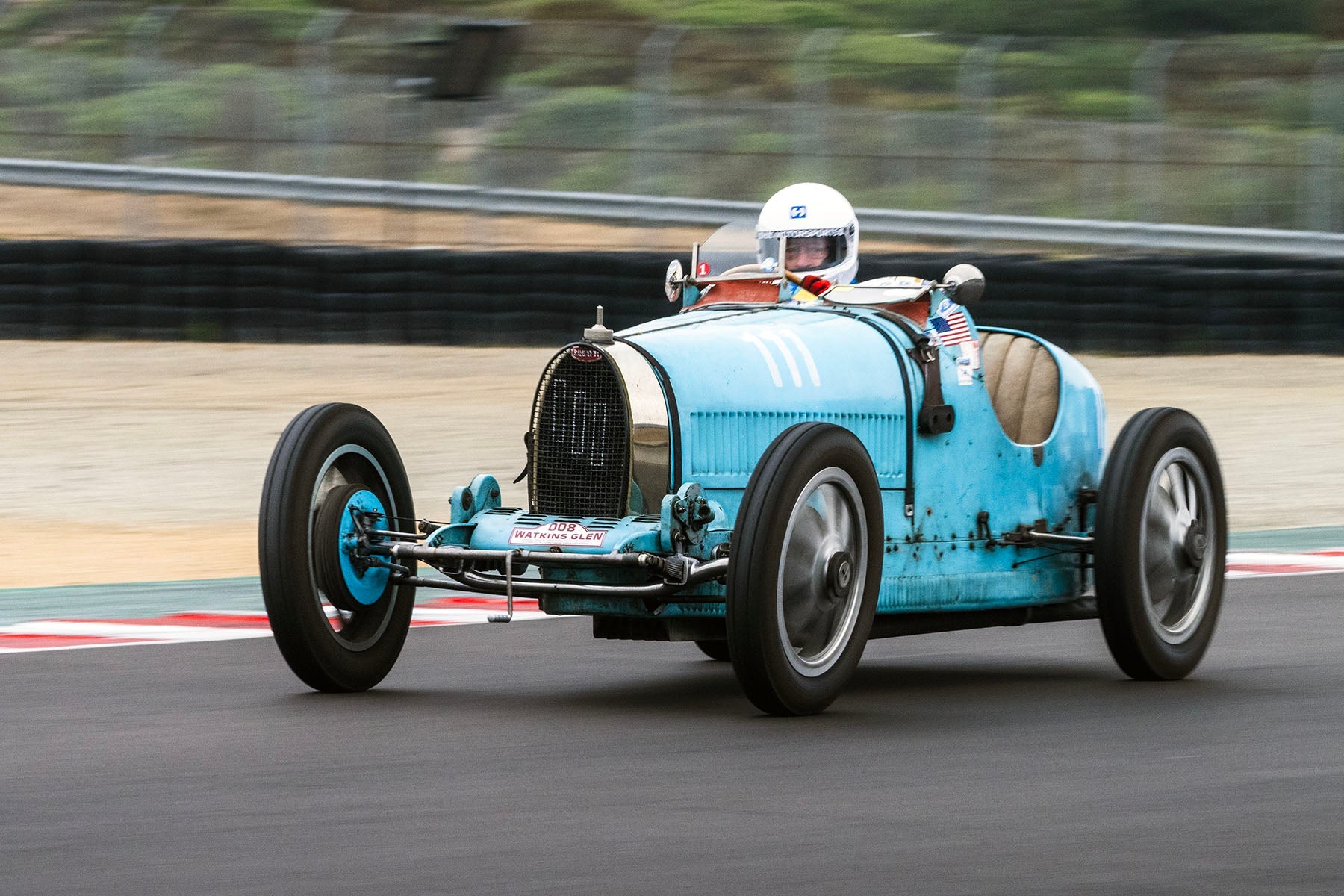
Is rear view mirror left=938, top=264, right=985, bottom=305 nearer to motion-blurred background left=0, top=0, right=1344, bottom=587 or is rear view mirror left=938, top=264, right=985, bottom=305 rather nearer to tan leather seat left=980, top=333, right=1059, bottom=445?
tan leather seat left=980, top=333, right=1059, bottom=445

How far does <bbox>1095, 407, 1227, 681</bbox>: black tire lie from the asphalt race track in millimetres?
158

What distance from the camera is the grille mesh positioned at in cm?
692

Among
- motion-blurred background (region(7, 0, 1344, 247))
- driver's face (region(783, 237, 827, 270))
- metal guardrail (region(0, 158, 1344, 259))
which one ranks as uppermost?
motion-blurred background (region(7, 0, 1344, 247))

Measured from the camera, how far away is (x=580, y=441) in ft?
23.0

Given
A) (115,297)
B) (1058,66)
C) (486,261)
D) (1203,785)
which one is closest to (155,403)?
(115,297)

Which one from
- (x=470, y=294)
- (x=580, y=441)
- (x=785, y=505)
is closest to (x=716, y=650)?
(x=580, y=441)

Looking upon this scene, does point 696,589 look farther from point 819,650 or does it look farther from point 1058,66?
point 1058,66

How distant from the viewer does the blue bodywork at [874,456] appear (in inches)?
272

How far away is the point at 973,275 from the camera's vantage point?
773 cm

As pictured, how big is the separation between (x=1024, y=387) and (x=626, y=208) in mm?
15021

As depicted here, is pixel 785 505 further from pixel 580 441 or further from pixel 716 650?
pixel 716 650

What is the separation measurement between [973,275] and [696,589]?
1691 millimetres

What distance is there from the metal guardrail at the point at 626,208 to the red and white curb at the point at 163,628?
40.8 feet

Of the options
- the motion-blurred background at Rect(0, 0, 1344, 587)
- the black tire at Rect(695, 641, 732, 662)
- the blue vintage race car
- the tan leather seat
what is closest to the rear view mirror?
the blue vintage race car
